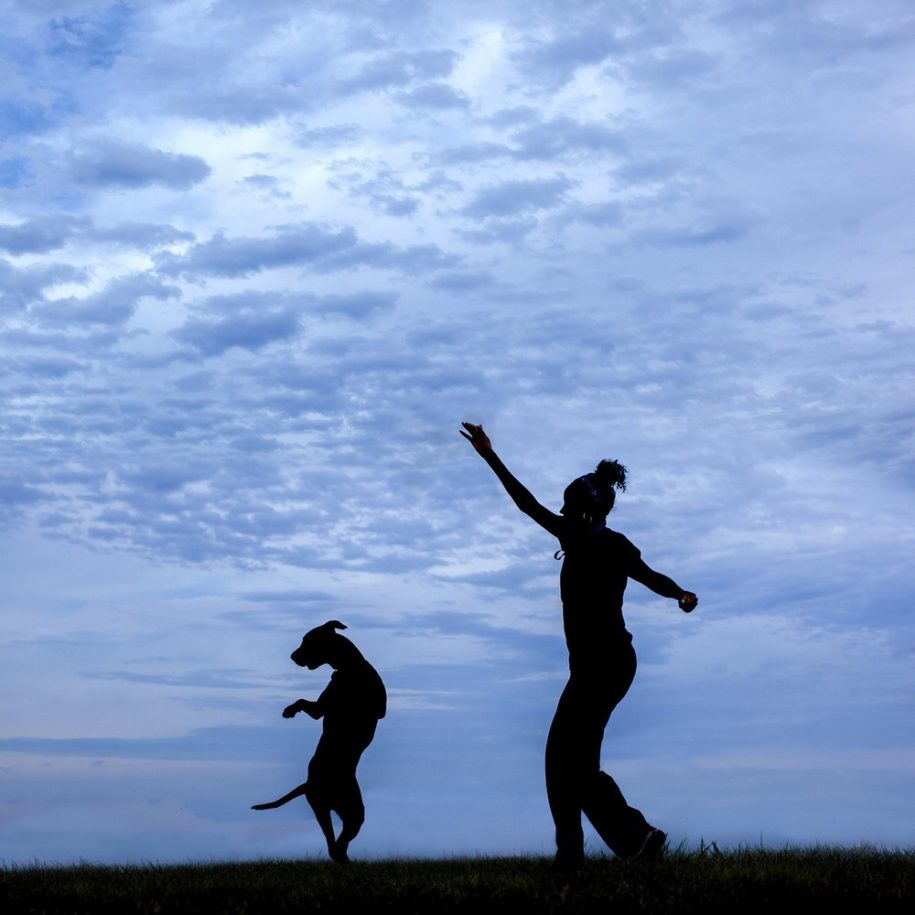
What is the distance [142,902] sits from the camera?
994cm

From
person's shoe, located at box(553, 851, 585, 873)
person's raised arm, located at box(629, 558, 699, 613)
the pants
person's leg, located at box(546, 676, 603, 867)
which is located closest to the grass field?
person's shoe, located at box(553, 851, 585, 873)

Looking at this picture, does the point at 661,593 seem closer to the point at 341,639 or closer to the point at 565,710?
the point at 565,710

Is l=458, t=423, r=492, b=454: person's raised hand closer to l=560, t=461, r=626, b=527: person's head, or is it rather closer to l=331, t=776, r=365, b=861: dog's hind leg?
l=560, t=461, r=626, b=527: person's head

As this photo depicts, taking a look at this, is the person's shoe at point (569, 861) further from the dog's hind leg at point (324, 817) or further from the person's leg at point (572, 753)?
the dog's hind leg at point (324, 817)

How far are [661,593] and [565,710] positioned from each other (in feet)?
4.12

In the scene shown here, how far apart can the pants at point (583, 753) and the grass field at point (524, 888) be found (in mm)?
378

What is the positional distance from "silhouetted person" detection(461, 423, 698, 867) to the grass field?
32 centimetres

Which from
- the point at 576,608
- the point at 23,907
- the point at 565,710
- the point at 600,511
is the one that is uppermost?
the point at 600,511

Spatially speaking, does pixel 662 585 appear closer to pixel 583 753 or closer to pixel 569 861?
pixel 583 753

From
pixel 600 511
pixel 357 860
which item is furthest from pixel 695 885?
pixel 357 860

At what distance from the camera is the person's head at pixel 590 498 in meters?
11.2

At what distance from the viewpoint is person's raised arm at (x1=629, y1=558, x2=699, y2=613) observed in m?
10.6

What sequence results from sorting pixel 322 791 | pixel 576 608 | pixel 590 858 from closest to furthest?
pixel 576 608 < pixel 590 858 < pixel 322 791

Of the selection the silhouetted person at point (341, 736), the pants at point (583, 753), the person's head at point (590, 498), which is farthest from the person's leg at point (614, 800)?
the silhouetted person at point (341, 736)
